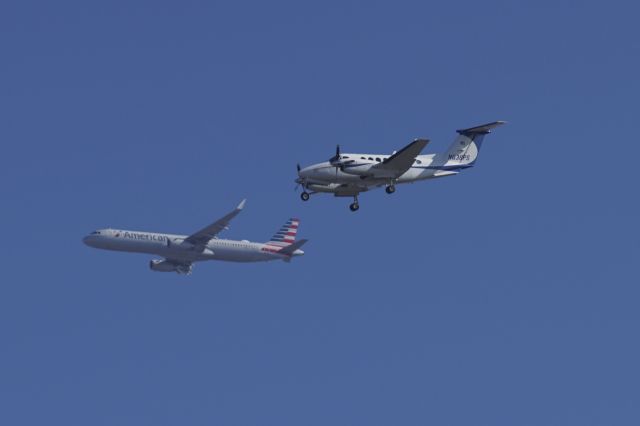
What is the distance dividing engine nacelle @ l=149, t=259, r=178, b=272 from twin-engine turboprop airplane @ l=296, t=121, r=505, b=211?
3168 cm

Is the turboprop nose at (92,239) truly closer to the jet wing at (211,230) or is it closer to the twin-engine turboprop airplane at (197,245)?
the twin-engine turboprop airplane at (197,245)

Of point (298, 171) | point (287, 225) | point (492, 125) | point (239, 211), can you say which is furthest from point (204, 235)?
point (492, 125)

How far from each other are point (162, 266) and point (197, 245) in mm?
8656

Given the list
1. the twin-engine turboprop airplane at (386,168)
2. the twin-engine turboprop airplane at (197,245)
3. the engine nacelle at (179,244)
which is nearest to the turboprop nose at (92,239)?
the twin-engine turboprop airplane at (197,245)

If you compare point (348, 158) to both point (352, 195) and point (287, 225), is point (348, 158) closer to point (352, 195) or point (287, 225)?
point (352, 195)

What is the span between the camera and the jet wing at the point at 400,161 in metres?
78.8

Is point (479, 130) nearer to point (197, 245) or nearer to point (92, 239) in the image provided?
point (197, 245)

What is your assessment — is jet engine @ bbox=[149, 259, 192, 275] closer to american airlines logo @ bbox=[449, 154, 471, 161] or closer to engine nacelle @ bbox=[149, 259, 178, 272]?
engine nacelle @ bbox=[149, 259, 178, 272]

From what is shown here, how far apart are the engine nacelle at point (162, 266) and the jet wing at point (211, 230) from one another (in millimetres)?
7503

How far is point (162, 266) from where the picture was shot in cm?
11112

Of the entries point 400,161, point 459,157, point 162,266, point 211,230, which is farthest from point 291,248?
point 400,161

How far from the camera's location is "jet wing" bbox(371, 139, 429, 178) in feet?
258

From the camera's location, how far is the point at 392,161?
80.2 meters

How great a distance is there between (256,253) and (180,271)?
344 inches
